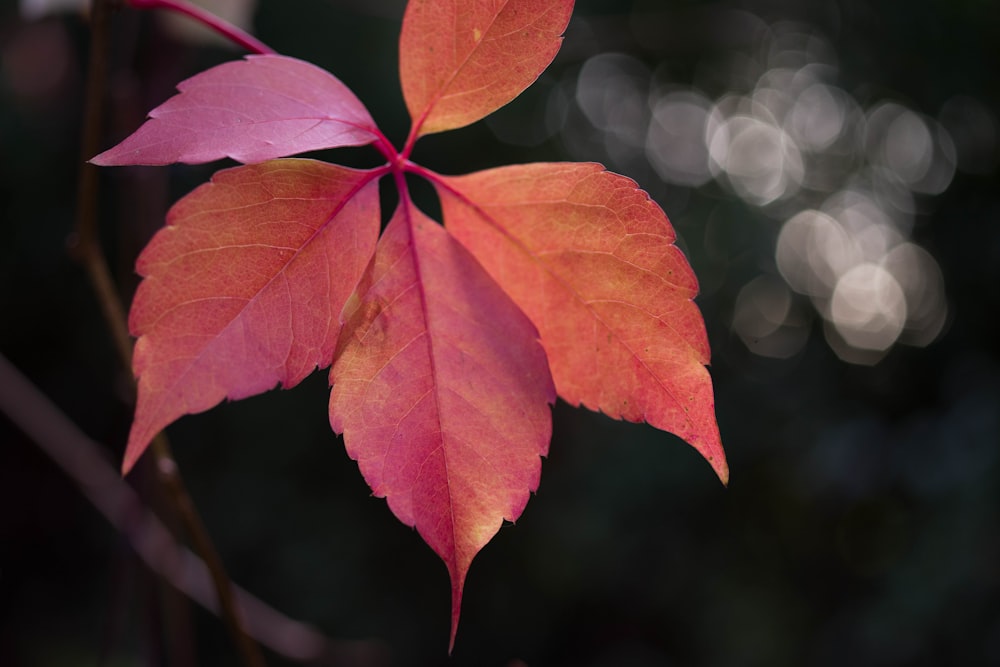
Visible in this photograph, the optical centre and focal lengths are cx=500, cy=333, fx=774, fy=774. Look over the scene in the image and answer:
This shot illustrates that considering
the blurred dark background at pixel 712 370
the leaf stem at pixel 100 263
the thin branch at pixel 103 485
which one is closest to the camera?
the leaf stem at pixel 100 263

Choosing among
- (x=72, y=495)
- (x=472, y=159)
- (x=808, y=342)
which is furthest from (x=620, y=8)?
(x=72, y=495)

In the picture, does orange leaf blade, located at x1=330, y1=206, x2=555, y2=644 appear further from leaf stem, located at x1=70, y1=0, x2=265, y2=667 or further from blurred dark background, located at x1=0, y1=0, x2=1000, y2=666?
blurred dark background, located at x1=0, y1=0, x2=1000, y2=666

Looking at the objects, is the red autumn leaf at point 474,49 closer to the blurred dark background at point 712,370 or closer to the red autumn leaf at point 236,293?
the red autumn leaf at point 236,293

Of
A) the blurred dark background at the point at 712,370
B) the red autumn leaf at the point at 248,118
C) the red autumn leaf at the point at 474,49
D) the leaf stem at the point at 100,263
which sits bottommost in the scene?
the blurred dark background at the point at 712,370

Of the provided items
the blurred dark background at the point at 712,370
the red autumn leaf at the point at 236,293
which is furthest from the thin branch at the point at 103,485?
the blurred dark background at the point at 712,370

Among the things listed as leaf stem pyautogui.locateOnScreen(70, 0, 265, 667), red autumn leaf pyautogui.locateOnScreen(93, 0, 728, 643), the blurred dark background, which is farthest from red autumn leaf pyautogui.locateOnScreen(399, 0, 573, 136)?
the blurred dark background
